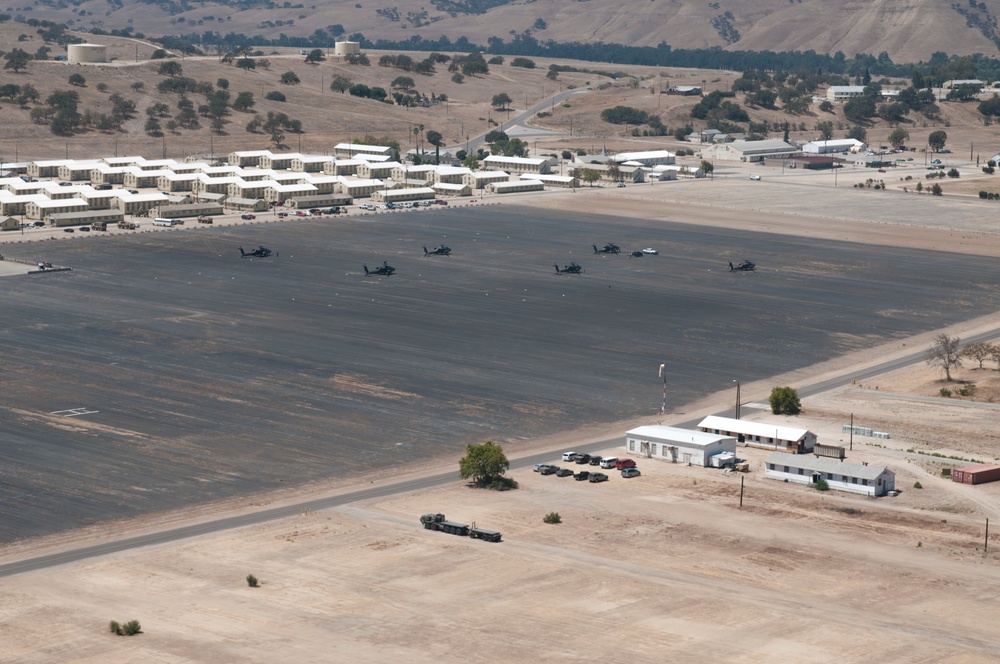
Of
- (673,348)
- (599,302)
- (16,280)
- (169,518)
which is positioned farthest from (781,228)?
(169,518)

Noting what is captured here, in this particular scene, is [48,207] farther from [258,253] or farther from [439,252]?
[439,252]

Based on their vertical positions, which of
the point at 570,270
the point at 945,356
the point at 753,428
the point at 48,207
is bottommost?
the point at 753,428

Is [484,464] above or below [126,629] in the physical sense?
above

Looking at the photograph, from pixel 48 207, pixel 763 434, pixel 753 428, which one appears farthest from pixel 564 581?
pixel 48 207

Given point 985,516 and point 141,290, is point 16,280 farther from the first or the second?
point 985,516

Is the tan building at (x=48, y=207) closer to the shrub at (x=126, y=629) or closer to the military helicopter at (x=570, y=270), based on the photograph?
the military helicopter at (x=570, y=270)

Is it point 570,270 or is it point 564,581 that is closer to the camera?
point 564,581

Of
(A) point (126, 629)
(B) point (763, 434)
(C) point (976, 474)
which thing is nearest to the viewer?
(A) point (126, 629)
